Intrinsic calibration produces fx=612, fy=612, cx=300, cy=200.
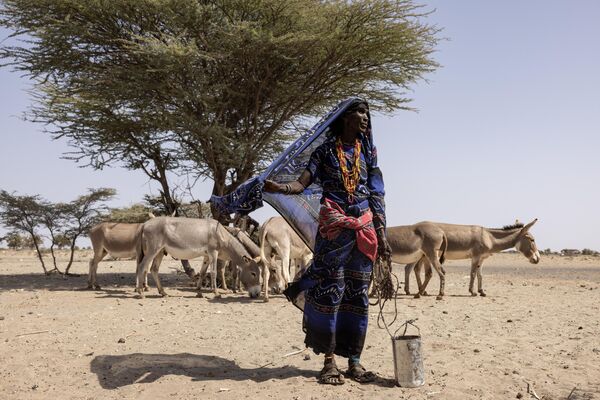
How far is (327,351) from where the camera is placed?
578 cm

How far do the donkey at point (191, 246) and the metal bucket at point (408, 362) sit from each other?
678 cm

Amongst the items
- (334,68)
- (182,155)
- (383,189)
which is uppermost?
(334,68)

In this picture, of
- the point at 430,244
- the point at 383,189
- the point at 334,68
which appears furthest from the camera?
the point at 334,68

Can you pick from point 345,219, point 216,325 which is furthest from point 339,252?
point 216,325

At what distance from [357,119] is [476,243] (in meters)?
8.95

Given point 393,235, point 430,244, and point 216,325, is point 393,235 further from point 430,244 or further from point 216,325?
point 216,325

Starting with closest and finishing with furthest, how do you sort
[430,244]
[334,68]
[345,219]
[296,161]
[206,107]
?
[345,219] < [296,161] < [430,244] < [206,107] < [334,68]

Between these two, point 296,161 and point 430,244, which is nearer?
point 296,161

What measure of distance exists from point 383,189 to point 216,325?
3.99 meters

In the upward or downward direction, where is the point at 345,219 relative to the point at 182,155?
downward

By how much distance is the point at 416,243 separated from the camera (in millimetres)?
13180

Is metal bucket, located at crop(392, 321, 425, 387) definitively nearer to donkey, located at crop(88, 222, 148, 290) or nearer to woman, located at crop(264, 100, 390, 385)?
woman, located at crop(264, 100, 390, 385)

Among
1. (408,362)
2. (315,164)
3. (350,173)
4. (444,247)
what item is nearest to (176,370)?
(408,362)

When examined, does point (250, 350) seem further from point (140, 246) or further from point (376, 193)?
point (140, 246)
